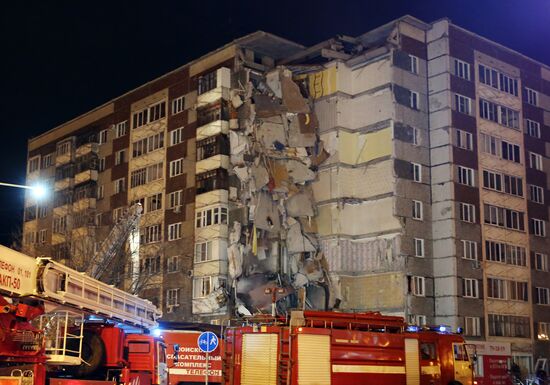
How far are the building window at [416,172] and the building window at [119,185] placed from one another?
28.2 m

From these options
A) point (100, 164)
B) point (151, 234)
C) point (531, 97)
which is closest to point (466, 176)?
point (531, 97)

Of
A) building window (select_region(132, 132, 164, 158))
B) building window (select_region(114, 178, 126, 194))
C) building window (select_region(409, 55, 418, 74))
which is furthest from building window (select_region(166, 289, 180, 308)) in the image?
building window (select_region(409, 55, 418, 74))

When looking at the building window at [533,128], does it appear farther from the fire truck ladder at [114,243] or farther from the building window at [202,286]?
the fire truck ladder at [114,243]

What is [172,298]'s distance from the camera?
61312 mm

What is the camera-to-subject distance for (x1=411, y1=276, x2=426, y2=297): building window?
53.1m

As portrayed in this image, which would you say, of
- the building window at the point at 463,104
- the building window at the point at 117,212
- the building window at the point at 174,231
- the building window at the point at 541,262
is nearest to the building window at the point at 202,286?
the building window at the point at 174,231

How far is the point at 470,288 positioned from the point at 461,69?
55.2 ft

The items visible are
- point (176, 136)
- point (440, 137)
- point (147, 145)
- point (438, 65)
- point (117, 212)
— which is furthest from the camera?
point (117, 212)

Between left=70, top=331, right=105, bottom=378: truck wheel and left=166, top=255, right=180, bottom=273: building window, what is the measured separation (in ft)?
143

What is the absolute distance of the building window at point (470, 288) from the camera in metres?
54.9

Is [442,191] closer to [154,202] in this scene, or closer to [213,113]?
[213,113]

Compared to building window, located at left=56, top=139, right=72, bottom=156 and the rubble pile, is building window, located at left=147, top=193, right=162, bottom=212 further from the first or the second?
building window, located at left=56, top=139, right=72, bottom=156

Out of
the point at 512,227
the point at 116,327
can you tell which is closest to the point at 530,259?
the point at 512,227

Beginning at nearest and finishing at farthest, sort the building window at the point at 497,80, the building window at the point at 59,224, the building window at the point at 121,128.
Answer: the building window at the point at 497,80, the building window at the point at 121,128, the building window at the point at 59,224
